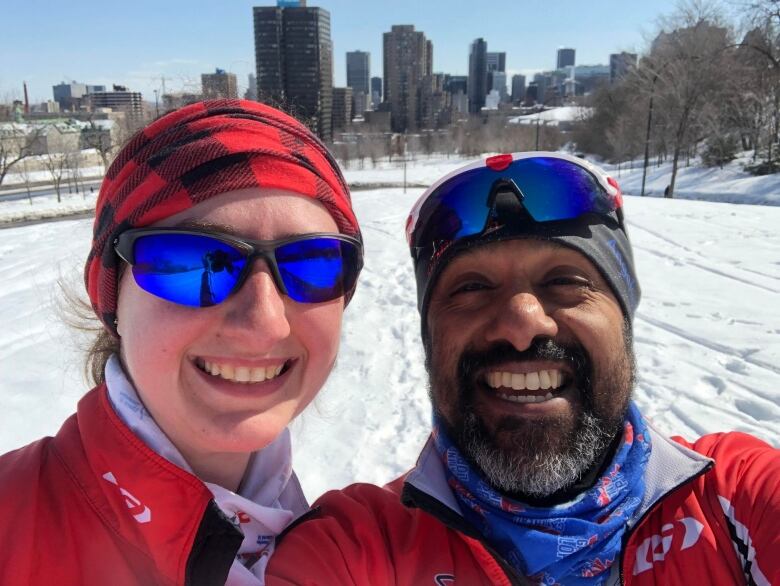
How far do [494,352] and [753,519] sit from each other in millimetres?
839

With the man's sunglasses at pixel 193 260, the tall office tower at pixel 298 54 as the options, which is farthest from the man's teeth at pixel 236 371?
the tall office tower at pixel 298 54

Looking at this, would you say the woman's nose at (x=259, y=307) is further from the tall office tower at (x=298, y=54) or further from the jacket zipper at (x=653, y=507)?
the tall office tower at (x=298, y=54)

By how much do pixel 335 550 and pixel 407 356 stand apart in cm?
390

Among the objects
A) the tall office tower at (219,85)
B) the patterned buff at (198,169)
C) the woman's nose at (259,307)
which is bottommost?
the woman's nose at (259,307)

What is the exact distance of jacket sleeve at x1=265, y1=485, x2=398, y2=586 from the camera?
141 centimetres

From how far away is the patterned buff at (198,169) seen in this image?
50.6 inches

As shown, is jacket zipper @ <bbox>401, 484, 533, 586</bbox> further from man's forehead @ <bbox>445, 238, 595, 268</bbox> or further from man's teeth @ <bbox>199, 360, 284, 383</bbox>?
man's forehead @ <bbox>445, 238, 595, 268</bbox>

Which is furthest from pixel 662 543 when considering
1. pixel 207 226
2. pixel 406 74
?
pixel 406 74

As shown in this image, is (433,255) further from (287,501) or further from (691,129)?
(691,129)

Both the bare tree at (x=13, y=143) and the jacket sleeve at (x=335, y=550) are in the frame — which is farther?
the bare tree at (x=13, y=143)

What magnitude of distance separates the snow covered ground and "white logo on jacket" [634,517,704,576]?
138cm

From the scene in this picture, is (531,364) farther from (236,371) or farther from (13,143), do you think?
(13,143)

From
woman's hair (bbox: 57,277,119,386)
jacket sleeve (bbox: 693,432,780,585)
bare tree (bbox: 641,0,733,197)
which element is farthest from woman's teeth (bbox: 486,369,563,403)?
bare tree (bbox: 641,0,733,197)

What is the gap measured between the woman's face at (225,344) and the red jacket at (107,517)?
0.40 feet
